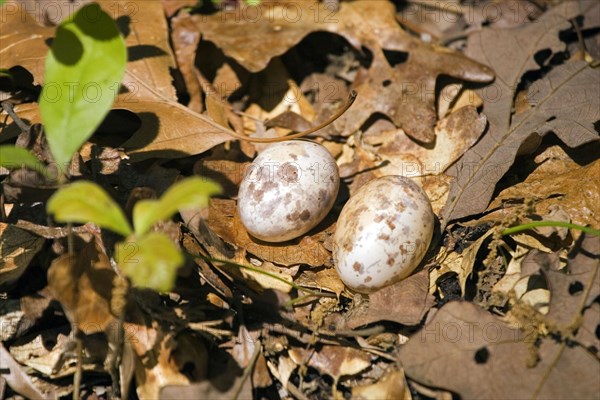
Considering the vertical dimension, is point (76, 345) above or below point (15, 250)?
below

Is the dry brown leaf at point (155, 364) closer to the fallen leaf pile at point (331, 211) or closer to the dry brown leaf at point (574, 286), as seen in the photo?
the fallen leaf pile at point (331, 211)

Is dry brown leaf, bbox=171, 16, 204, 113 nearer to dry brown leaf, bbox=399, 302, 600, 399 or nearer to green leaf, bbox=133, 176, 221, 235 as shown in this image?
green leaf, bbox=133, 176, 221, 235

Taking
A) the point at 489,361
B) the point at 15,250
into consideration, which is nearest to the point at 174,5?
the point at 15,250

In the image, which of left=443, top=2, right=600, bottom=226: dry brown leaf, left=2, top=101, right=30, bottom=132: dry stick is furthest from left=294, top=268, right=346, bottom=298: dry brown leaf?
left=2, top=101, right=30, bottom=132: dry stick

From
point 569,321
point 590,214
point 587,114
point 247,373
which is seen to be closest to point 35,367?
point 247,373

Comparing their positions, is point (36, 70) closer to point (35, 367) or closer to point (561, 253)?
point (35, 367)

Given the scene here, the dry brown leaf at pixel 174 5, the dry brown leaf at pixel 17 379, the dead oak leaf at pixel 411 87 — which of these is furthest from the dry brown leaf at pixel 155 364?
the dry brown leaf at pixel 174 5

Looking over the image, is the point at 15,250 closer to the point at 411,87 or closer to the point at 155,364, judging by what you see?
the point at 155,364
